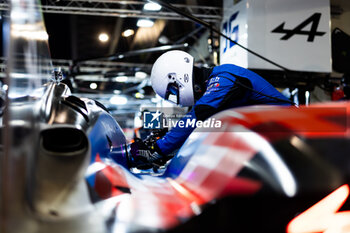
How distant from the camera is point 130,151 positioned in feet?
6.34

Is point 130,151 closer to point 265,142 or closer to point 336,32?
point 265,142

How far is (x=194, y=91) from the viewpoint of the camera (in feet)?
7.08

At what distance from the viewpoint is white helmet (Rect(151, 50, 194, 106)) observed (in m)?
2.13

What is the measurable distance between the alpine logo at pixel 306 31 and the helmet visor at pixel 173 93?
3.03 m

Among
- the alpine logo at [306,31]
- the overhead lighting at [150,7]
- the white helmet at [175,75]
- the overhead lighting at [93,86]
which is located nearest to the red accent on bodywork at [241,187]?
the white helmet at [175,75]

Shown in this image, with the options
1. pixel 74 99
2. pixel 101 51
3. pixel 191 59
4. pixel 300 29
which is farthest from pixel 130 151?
pixel 101 51

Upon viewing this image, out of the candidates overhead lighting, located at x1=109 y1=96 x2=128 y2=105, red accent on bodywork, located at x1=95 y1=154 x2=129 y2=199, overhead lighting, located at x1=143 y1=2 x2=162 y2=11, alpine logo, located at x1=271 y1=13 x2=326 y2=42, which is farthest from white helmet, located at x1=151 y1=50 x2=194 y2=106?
overhead lighting, located at x1=109 y1=96 x2=128 y2=105

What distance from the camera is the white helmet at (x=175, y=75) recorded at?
84.0 inches

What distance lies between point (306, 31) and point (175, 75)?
132 inches

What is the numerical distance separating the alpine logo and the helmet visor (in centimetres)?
303

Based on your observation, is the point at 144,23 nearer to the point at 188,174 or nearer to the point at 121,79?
the point at 121,79
